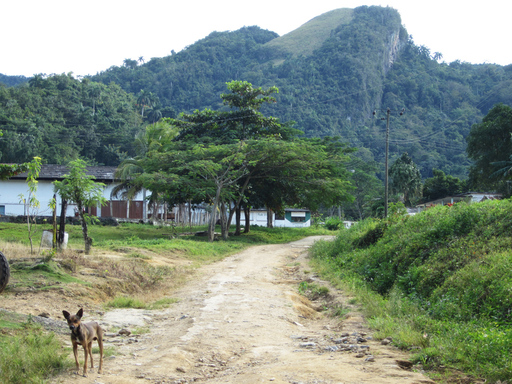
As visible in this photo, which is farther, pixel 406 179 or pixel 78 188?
pixel 406 179

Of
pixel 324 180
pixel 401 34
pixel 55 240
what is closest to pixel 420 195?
pixel 324 180

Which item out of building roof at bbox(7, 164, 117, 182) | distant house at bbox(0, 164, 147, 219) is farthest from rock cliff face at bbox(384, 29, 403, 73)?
distant house at bbox(0, 164, 147, 219)

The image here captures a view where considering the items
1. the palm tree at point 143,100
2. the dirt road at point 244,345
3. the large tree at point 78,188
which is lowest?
the dirt road at point 244,345

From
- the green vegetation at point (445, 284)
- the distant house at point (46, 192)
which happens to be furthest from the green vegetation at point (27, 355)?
the distant house at point (46, 192)

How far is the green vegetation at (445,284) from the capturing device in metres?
6.37

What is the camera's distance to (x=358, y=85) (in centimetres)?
12069

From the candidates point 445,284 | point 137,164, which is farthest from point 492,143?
point 445,284

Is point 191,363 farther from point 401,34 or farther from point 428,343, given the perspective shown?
point 401,34

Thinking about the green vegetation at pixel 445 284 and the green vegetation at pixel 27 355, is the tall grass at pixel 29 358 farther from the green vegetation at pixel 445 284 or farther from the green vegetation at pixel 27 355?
the green vegetation at pixel 445 284

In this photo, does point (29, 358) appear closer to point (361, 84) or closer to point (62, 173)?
point (62, 173)

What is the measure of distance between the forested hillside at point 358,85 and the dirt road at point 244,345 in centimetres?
6029

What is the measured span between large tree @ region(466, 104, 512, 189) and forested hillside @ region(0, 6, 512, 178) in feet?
98.2

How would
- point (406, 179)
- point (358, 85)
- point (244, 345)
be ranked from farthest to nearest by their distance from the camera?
point (358, 85), point (406, 179), point (244, 345)

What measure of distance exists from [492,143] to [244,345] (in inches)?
1621
